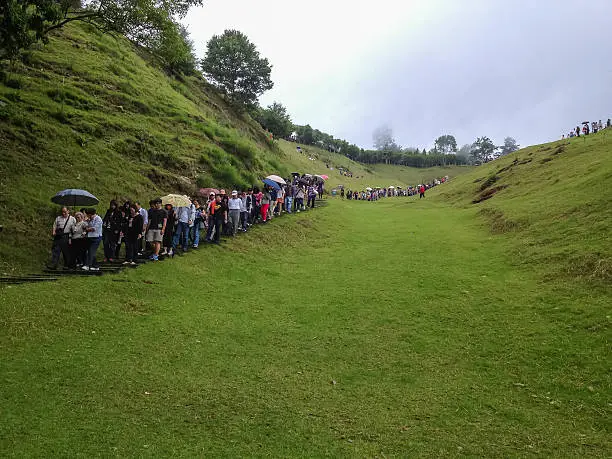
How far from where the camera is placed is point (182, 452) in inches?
263

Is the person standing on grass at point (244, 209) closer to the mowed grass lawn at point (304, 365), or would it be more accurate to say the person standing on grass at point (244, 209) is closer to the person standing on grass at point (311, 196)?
the mowed grass lawn at point (304, 365)

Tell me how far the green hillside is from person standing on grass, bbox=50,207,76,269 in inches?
28.9

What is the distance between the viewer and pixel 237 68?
65375 mm

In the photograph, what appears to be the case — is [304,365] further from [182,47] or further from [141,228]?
[182,47]

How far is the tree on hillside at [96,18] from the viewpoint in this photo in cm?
1548

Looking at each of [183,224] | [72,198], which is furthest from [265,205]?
[72,198]

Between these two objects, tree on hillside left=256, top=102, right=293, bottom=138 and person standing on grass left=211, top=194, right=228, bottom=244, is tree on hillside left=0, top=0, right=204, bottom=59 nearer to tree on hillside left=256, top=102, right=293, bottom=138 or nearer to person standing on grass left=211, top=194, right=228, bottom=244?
person standing on grass left=211, top=194, right=228, bottom=244

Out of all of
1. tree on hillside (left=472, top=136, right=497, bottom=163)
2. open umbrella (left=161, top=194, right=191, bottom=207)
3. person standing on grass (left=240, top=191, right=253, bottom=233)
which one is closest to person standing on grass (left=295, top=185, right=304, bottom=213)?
person standing on grass (left=240, top=191, right=253, bottom=233)

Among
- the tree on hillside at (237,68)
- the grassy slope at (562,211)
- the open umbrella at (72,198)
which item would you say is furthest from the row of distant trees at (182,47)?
the grassy slope at (562,211)

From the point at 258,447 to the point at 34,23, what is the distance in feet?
57.7

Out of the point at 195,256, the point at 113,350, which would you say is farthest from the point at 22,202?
the point at 113,350

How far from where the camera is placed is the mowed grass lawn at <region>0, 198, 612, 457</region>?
712 cm

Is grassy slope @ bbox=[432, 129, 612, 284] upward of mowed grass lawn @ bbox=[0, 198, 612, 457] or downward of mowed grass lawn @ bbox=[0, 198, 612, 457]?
upward

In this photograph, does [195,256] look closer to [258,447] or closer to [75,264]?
[75,264]
